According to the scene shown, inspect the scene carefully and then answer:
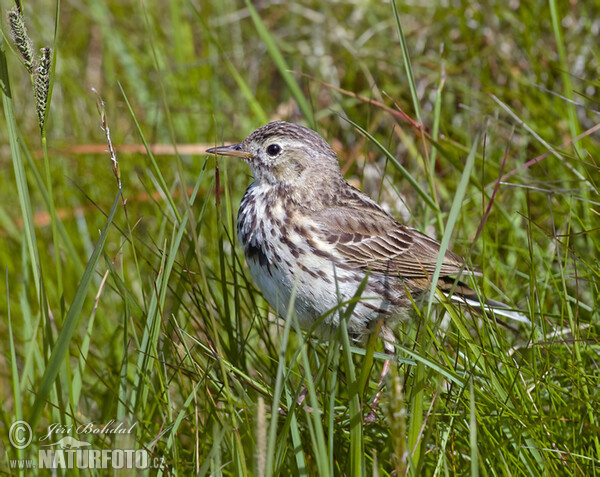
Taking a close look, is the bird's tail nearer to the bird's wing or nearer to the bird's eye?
the bird's wing

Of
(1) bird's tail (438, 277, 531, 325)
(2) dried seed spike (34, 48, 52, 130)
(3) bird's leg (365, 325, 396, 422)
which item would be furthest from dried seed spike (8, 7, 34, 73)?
(1) bird's tail (438, 277, 531, 325)

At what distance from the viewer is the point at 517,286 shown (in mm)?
4078

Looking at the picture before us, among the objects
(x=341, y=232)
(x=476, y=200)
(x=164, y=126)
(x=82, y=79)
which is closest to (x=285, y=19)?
(x=164, y=126)

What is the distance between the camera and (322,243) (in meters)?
3.73

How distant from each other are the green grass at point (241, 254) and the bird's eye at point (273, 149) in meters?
0.24

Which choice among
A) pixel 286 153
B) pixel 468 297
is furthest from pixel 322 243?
pixel 468 297

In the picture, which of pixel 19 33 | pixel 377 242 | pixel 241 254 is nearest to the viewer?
pixel 19 33

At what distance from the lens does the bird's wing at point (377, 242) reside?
3.82 metres

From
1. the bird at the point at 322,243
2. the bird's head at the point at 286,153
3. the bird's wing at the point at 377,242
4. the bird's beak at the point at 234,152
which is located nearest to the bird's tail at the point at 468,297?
the bird at the point at 322,243

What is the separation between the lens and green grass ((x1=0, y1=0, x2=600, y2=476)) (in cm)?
258

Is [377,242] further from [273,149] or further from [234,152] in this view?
[234,152]

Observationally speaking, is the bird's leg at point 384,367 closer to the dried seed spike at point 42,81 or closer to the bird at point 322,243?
the bird at point 322,243

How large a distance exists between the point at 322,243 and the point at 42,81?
5.83 feet

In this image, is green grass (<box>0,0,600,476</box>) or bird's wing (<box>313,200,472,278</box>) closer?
green grass (<box>0,0,600,476</box>)
